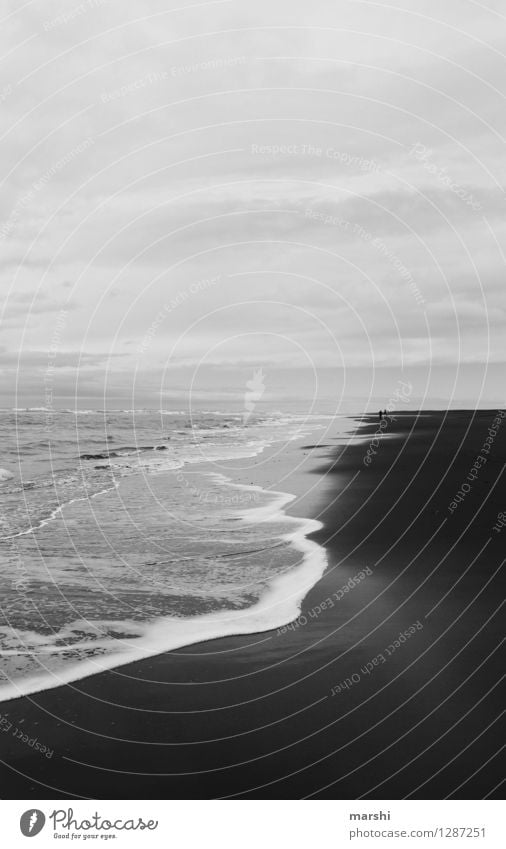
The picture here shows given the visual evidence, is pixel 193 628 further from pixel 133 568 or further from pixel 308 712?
pixel 133 568

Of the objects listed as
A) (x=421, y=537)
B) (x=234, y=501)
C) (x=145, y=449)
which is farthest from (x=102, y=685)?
(x=145, y=449)

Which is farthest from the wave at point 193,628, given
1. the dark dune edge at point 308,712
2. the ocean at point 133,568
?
the dark dune edge at point 308,712

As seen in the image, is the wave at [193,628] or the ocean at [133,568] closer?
the wave at [193,628]

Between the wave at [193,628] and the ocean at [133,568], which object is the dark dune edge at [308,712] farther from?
the ocean at [133,568]

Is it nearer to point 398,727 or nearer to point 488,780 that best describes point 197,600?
point 398,727

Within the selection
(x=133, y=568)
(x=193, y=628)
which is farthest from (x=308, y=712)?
(x=133, y=568)
